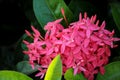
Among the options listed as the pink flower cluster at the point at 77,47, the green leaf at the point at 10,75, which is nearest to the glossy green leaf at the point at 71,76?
the pink flower cluster at the point at 77,47

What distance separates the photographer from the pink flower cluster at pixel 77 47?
1.29m

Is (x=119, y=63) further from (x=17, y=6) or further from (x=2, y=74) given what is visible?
(x=17, y=6)

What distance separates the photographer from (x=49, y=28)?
1.37 m

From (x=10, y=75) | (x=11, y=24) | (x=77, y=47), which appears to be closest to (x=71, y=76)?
(x=77, y=47)

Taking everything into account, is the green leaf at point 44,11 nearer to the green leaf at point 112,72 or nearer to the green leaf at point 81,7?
the green leaf at point 81,7

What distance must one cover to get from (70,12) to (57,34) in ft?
0.56

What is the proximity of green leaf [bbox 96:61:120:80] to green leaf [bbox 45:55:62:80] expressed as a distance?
261 millimetres

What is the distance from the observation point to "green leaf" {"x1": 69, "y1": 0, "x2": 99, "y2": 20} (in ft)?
5.26

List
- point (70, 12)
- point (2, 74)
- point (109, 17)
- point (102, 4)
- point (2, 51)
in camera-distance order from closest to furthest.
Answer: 1. point (2, 74)
2. point (70, 12)
3. point (109, 17)
4. point (102, 4)
5. point (2, 51)

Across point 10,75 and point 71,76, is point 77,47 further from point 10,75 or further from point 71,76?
point 10,75

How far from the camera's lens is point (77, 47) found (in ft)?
4.23

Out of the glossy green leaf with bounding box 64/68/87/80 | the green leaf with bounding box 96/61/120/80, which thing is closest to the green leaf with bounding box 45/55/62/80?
the glossy green leaf with bounding box 64/68/87/80

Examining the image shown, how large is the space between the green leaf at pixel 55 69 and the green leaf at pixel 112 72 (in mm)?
261

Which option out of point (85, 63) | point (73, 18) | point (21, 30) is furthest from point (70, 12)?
point (21, 30)
